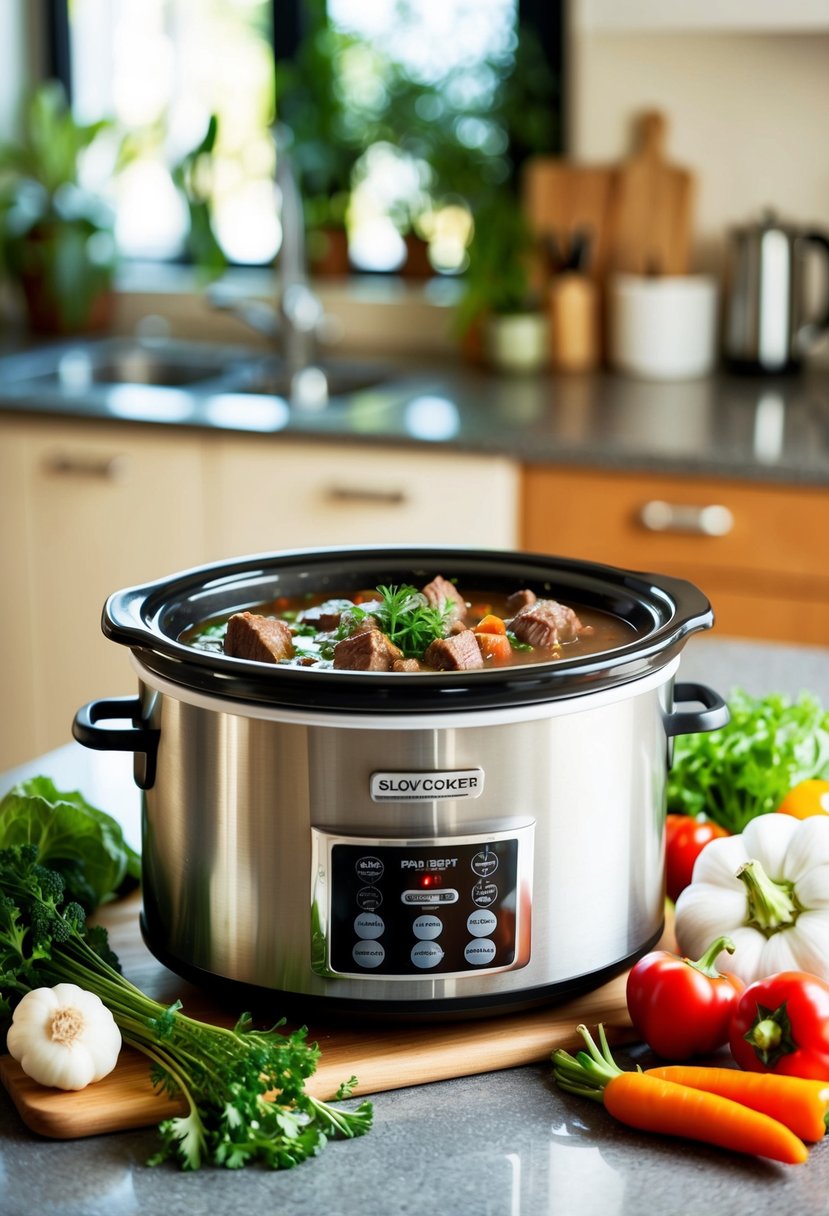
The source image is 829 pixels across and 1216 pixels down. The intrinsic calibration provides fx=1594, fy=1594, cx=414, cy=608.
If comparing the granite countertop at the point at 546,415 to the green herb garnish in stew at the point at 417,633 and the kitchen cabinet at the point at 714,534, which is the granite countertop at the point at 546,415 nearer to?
the kitchen cabinet at the point at 714,534

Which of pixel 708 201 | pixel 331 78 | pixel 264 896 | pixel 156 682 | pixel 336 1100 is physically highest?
pixel 331 78

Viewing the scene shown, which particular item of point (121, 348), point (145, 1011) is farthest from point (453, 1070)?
point (121, 348)

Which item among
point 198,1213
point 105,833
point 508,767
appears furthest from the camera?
point 105,833

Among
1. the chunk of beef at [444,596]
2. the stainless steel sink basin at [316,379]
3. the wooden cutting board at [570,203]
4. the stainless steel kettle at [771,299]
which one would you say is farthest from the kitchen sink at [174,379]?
the chunk of beef at [444,596]

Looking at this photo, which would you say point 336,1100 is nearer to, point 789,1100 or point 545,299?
point 789,1100

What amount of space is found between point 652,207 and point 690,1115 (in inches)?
105

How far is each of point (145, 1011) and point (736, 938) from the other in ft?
1.29

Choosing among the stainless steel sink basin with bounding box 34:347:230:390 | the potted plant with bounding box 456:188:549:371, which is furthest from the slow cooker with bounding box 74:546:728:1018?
the stainless steel sink basin with bounding box 34:347:230:390

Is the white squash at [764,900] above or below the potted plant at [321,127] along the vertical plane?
below

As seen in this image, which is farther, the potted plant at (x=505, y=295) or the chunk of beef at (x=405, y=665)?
the potted plant at (x=505, y=295)

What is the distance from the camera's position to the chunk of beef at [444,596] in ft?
3.90

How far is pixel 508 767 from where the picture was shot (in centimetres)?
99

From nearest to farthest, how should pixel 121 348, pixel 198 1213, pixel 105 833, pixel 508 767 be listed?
pixel 198 1213 < pixel 508 767 < pixel 105 833 < pixel 121 348

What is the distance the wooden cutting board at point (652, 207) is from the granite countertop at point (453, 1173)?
259cm
